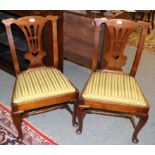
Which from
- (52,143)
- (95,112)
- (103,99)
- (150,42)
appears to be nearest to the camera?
(103,99)

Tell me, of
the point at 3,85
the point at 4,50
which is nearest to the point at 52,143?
the point at 3,85

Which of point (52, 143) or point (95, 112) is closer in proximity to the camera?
point (52, 143)

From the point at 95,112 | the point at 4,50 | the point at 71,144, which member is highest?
the point at 4,50

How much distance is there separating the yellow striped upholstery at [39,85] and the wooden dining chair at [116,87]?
0.20 m

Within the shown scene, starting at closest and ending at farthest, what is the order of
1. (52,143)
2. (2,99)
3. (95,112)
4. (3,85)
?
(52,143)
(95,112)
(2,99)
(3,85)

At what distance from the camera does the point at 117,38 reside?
6.38 feet

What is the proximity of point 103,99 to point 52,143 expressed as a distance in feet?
2.05

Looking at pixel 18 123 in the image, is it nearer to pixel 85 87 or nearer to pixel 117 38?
pixel 85 87

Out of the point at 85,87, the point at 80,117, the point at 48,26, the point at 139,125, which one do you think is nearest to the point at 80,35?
the point at 48,26

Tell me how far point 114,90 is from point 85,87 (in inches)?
9.7

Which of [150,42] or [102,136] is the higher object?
[150,42]

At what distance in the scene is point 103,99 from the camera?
1.80 m

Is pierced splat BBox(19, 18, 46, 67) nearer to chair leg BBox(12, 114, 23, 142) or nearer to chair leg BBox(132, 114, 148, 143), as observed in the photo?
chair leg BBox(12, 114, 23, 142)

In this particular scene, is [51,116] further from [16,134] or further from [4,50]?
[4,50]
